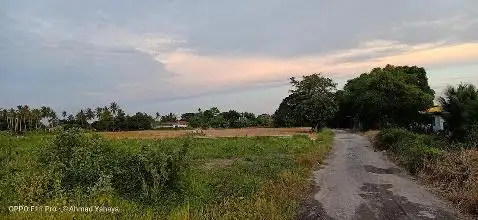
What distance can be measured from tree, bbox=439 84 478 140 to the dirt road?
662 centimetres

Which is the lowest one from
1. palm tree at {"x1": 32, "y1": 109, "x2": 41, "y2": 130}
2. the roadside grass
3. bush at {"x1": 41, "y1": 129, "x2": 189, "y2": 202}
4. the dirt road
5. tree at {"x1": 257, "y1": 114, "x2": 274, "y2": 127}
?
the dirt road

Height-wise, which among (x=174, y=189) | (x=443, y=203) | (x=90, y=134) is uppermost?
(x=90, y=134)

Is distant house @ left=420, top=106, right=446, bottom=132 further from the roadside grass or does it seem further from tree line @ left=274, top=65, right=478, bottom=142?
the roadside grass

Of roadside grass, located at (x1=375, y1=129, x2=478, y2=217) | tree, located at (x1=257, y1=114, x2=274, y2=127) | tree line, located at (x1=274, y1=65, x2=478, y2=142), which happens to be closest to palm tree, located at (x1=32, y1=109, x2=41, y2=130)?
tree, located at (x1=257, y1=114, x2=274, y2=127)

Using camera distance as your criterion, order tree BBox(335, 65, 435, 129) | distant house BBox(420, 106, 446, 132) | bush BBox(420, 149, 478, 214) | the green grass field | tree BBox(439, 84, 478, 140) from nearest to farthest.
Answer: the green grass field
bush BBox(420, 149, 478, 214)
tree BBox(439, 84, 478, 140)
distant house BBox(420, 106, 446, 132)
tree BBox(335, 65, 435, 129)

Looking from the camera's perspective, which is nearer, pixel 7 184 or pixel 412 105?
pixel 7 184

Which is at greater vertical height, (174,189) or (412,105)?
(412,105)

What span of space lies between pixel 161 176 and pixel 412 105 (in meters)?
50.5

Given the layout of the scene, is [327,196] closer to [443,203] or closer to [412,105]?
[443,203]

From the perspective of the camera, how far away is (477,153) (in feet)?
53.6

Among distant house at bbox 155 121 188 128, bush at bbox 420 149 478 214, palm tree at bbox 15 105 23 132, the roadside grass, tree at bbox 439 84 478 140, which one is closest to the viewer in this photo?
bush at bbox 420 149 478 214

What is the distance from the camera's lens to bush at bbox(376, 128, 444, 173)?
19.0 meters

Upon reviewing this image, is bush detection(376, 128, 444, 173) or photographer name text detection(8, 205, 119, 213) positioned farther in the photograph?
bush detection(376, 128, 444, 173)

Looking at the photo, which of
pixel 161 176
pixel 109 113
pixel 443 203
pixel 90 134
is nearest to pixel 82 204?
pixel 161 176
